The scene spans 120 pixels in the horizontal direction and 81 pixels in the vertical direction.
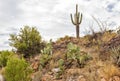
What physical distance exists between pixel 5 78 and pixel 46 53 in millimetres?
3002

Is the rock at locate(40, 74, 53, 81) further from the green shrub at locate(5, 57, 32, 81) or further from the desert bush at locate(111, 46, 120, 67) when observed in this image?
the desert bush at locate(111, 46, 120, 67)

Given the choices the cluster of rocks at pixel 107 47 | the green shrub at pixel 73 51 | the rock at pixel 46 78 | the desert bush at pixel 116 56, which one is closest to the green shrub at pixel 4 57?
the rock at pixel 46 78

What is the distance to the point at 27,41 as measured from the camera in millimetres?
18109

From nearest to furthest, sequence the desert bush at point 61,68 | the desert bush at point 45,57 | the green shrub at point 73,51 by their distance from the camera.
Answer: the desert bush at point 61,68 → the green shrub at point 73,51 → the desert bush at point 45,57

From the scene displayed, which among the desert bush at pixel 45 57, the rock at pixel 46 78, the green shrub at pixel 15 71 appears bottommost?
the rock at pixel 46 78

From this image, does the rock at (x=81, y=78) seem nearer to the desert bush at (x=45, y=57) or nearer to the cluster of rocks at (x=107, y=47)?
the cluster of rocks at (x=107, y=47)

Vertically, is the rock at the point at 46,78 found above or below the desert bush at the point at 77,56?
below

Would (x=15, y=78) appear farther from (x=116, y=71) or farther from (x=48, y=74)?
(x=116, y=71)

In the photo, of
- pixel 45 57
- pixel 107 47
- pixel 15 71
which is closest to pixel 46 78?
pixel 15 71

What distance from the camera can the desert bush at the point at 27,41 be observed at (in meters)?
17.9

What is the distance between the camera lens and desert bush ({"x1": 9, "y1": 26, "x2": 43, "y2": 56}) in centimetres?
1788

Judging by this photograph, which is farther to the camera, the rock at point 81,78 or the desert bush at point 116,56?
the desert bush at point 116,56

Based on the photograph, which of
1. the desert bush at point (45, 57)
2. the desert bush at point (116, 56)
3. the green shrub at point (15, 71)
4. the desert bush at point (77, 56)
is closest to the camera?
the green shrub at point (15, 71)

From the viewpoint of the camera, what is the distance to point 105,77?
1088cm
